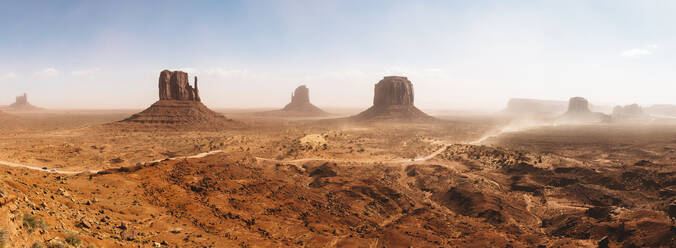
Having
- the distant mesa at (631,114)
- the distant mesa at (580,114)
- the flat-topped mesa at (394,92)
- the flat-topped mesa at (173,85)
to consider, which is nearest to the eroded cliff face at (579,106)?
the distant mesa at (580,114)

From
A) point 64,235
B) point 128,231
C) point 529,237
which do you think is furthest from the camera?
point 529,237

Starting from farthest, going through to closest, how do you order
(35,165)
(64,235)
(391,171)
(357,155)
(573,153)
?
1. (573,153)
2. (357,155)
3. (391,171)
4. (35,165)
5. (64,235)

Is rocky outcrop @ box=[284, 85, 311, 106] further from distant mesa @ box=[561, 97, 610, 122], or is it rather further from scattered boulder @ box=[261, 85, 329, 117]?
distant mesa @ box=[561, 97, 610, 122]

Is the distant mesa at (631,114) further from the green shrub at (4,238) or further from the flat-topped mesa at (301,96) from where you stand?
the green shrub at (4,238)

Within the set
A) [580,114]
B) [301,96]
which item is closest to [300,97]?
[301,96]

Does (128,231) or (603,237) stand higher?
(128,231)

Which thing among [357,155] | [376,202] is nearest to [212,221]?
[376,202]

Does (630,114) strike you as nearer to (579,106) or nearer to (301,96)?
(579,106)

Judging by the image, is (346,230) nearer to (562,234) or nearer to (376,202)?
(376,202)

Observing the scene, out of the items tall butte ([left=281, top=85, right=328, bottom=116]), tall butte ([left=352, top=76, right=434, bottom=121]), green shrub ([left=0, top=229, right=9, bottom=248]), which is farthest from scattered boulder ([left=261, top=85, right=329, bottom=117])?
green shrub ([left=0, top=229, right=9, bottom=248])
